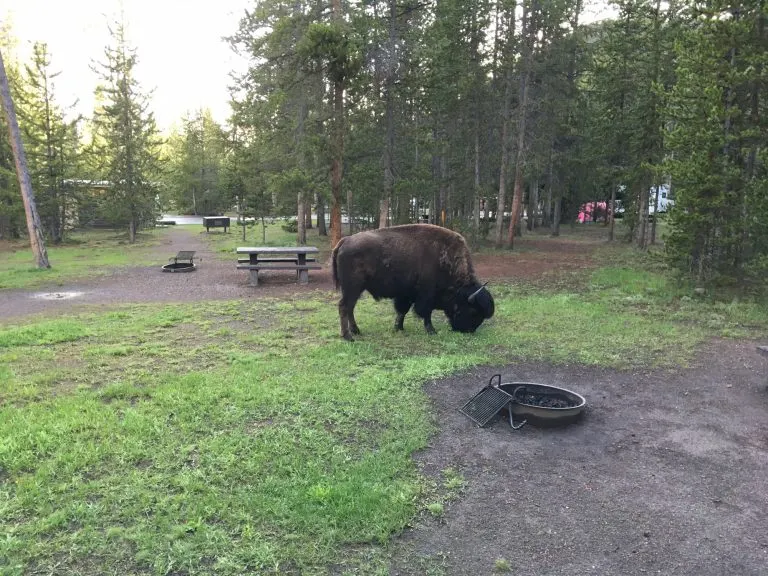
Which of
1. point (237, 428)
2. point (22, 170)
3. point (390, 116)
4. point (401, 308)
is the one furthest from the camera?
point (22, 170)

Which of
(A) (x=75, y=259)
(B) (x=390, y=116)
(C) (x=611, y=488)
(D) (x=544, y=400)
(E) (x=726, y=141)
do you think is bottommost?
(C) (x=611, y=488)

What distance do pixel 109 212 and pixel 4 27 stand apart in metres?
13.3

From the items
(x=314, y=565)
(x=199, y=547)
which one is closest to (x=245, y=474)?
(x=199, y=547)

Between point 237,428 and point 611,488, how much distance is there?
3114 mm

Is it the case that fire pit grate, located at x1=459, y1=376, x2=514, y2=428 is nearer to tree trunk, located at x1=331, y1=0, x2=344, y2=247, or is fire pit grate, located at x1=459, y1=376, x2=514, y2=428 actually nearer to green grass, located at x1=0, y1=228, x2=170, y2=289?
tree trunk, located at x1=331, y1=0, x2=344, y2=247

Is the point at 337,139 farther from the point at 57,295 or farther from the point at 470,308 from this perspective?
the point at 470,308

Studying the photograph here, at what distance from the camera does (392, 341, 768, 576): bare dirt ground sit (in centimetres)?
321

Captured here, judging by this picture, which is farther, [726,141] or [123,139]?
[123,139]

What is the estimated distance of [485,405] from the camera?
5223mm

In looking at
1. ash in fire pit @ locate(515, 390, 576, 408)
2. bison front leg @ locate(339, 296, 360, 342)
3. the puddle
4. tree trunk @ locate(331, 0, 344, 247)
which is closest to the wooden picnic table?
tree trunk @ locate(331, 0, 344, 247)

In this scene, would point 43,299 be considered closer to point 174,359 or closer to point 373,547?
point 174,359

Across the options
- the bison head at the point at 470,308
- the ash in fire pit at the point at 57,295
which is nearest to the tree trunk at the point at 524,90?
the bison head at the point at 470,308

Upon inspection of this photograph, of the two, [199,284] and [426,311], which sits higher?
[426,311]

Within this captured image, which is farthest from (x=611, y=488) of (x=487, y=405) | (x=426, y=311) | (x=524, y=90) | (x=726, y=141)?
(x=524, y=90)
